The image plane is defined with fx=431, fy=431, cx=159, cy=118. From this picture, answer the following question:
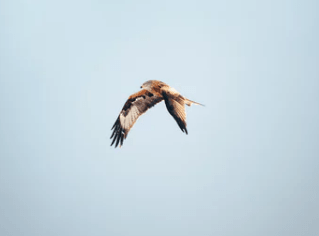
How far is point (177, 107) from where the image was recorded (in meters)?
11.0

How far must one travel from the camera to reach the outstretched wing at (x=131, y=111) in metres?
12.8

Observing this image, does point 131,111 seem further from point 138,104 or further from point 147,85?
point 147,85

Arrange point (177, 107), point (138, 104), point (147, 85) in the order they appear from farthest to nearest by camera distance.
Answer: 1. point (138, 104)
2. point (147, 85)
3. point (177, 107)

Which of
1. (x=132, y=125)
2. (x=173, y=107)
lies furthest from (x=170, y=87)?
(x=132, y=125)

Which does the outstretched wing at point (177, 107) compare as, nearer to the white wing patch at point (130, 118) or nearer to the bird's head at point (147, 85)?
the bird's head at point (147, 85)

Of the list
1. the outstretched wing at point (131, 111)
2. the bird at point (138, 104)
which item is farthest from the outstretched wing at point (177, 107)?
the outstretched wing at point (131, 111)

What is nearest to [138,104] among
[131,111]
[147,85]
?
[131,111]

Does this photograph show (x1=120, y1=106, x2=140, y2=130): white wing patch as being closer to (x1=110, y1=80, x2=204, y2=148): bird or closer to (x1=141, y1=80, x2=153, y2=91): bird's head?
(x1=110, y1=80, x2=204, y2=148): bird

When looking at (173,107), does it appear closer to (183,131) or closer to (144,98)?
(183,131)

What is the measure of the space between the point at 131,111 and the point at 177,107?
232cm

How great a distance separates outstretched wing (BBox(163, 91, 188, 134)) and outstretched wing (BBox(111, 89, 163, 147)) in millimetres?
1011

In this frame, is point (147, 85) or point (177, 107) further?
point (147, 85)

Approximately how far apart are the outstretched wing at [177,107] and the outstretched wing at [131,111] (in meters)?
1.01

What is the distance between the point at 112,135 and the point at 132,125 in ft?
2.38
